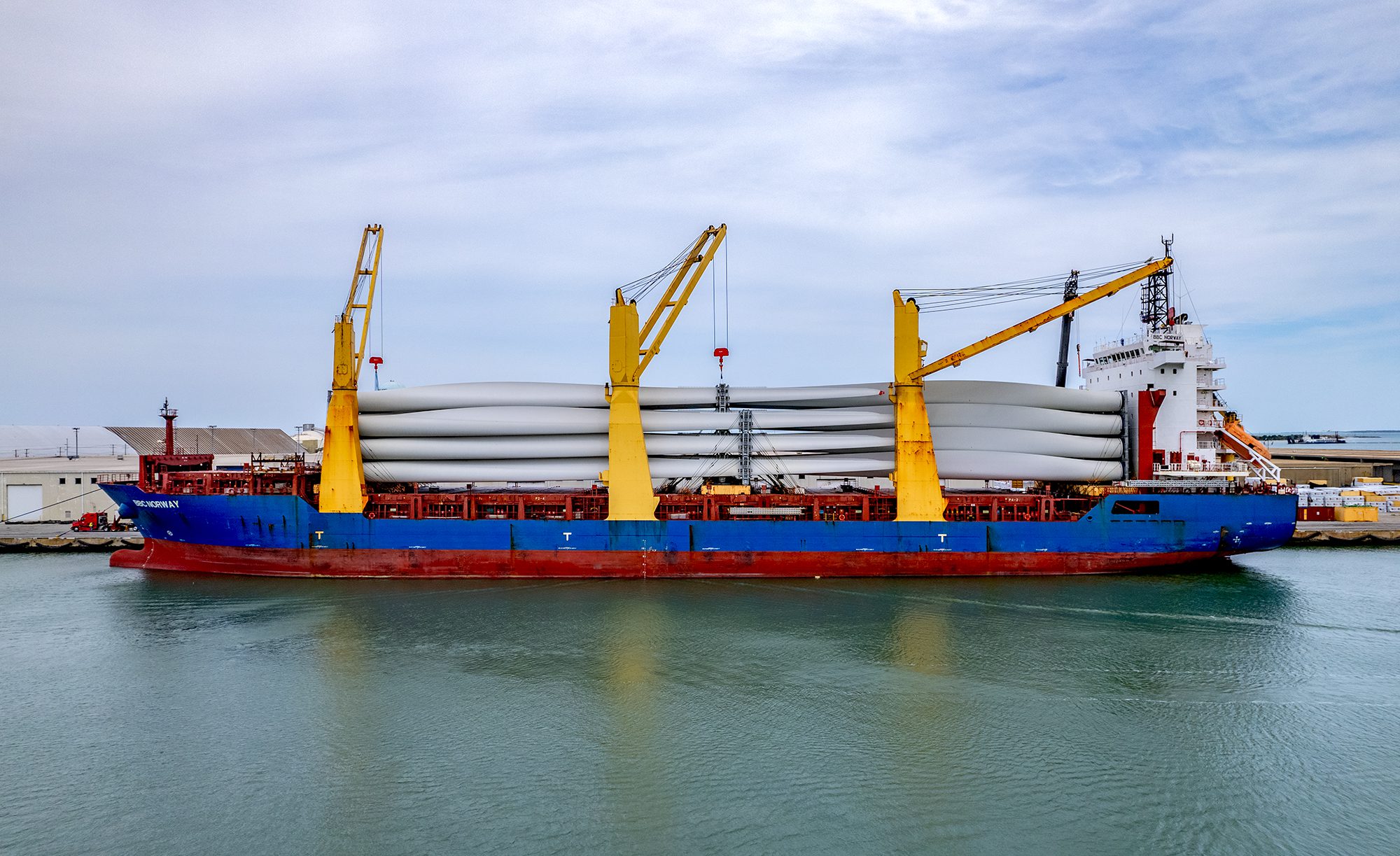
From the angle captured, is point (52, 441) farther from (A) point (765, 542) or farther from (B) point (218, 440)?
(A) point (765, 542)

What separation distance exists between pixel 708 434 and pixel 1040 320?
443 inches

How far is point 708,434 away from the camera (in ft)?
87.7

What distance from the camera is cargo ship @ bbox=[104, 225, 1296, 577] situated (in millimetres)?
24094

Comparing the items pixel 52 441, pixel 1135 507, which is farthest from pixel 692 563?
pixel 52 441

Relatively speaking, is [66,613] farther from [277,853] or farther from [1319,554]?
[1319,554]

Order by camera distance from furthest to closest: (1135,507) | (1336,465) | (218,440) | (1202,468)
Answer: (218,440) < (1336,465) < (1202,468) < (1135,507)

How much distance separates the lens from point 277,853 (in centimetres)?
894

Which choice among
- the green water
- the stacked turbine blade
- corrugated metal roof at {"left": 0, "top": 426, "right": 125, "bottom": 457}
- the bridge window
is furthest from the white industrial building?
the bridge window

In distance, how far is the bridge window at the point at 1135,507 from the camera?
24109mm

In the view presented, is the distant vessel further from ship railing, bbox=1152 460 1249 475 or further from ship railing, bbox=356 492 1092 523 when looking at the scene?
ship railing, bbox=356 492 1092 523

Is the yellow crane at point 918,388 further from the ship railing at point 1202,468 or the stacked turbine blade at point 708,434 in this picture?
the ship railing at point 1202,468

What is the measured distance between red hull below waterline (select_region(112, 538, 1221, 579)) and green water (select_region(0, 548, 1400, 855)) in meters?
3.53

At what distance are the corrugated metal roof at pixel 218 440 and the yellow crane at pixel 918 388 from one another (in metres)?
44.9

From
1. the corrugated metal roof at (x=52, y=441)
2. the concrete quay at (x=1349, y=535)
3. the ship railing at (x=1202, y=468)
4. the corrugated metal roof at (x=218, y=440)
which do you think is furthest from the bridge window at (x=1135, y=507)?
the corrugated metal roof at (x=52, y=441)
